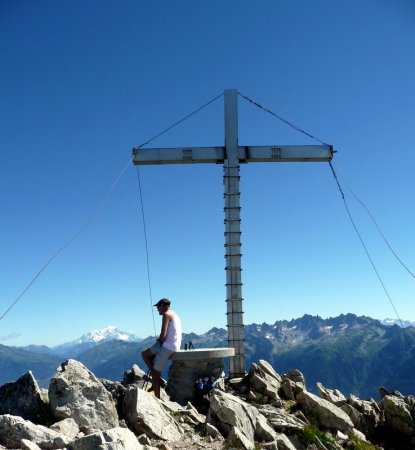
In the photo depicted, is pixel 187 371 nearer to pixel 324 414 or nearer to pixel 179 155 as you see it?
pixel 324 414

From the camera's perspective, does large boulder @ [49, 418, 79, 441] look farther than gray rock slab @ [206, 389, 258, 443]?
No

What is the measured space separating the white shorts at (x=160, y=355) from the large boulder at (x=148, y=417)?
2505 millimetres

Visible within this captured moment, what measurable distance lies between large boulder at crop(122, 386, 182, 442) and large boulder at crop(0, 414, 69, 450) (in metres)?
2.35

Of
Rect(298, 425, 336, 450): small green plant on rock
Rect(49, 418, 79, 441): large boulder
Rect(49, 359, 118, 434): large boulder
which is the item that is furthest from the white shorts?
Rect(298, 425, 336, 450): small green plant on rock

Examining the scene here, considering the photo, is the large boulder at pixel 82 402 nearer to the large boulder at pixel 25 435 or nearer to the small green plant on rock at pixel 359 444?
the large boulder at pixel 25 435

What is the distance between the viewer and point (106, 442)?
26.2 ft

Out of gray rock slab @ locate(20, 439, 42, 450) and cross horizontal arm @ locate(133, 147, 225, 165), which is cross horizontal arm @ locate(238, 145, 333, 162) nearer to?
cross horizontal arm @ locate(133, 147, 225, 165)

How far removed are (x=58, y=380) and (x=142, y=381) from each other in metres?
6.58

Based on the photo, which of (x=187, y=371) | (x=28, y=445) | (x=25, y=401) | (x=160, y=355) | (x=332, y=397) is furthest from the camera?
(x=332, y=397)

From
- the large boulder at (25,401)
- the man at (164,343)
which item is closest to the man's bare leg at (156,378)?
the man at (164,343)

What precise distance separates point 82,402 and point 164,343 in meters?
4.17

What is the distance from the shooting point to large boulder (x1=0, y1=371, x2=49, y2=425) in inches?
431

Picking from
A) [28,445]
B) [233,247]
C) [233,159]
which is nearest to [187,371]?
[233,247]

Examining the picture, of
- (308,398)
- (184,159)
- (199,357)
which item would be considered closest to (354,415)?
(308,398)
